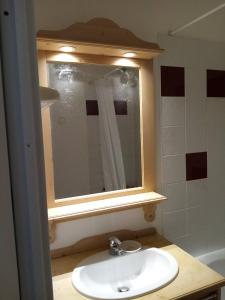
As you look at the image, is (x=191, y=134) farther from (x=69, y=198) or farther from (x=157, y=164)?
(x=69, y=198)

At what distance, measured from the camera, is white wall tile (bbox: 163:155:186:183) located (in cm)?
156

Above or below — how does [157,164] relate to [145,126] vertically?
below

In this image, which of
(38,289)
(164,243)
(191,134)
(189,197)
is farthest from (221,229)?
(38,289)

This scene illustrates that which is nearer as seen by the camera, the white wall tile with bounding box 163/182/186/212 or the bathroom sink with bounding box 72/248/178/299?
the bathroom sink with bounding box 72/248/178/299

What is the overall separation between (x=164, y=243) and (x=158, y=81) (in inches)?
37.0

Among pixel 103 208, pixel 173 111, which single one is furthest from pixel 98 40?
pixel 103 208

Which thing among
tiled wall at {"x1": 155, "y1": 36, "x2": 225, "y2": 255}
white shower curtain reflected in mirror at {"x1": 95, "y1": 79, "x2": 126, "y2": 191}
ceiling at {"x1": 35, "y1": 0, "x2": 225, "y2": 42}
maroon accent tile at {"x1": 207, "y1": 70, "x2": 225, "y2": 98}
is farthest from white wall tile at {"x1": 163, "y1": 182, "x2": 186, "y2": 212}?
ceiling at {"x1": 35, "y1": 0, "x2": 225, "y2": 42}

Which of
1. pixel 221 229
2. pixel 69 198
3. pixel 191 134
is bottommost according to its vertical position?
pixel 221 229

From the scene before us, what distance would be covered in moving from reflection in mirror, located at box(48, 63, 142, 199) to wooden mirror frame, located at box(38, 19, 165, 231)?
3cm

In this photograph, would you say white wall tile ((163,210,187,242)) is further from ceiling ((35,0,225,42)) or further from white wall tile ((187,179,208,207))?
ceiling ((35,0,225,42))

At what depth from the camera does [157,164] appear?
1538 mm

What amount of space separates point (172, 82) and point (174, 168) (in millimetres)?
530

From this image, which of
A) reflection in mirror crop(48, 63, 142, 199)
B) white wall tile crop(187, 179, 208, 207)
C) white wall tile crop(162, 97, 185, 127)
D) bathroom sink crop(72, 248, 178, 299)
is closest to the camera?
bathroom sink crop(72, 248, 178, 299)

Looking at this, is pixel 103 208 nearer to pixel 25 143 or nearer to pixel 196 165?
pixel 196 165
